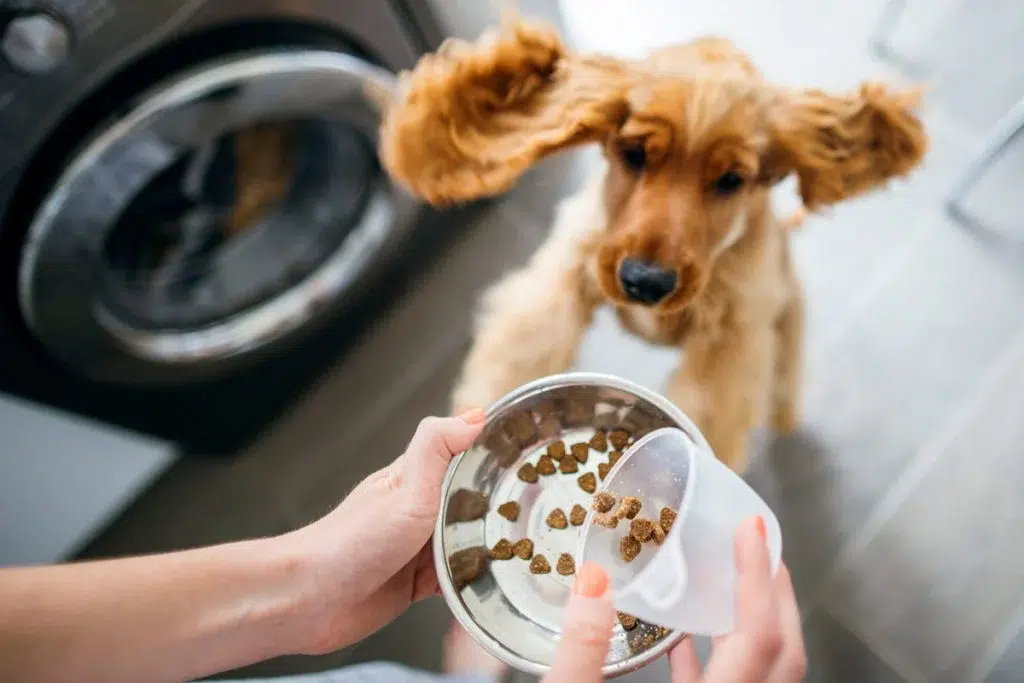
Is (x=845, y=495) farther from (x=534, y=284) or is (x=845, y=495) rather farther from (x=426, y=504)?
(x=426, y=504)

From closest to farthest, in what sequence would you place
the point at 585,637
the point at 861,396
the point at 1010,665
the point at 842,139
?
1. the point at 585,637
2. the point at 842,139
3. the point at 1010,665
4. the point at 861,396

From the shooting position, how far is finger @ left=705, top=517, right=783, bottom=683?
1.65ft

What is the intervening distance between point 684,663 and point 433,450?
0.28 metres

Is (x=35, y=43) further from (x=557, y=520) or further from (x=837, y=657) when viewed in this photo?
(x=837, y=657)

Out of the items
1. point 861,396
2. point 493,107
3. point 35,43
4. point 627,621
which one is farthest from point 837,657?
point 35,43

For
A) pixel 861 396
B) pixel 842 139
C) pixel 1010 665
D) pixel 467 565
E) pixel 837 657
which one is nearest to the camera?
pixel 467 565

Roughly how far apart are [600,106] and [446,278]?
70 centimetres

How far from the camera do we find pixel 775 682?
55cm

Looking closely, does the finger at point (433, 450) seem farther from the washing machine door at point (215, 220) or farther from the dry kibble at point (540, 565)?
the washing machine door at point (215, 220)

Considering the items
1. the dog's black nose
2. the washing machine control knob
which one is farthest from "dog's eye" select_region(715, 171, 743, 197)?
the washing machine control knob

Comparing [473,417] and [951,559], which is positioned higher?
[473,417]

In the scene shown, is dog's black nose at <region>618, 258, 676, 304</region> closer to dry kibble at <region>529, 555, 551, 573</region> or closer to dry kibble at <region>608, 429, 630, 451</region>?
dry kibble at <region>608, 429, 630, 451</region>

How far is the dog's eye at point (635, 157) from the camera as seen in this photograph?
818mm

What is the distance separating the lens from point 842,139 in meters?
0.85
